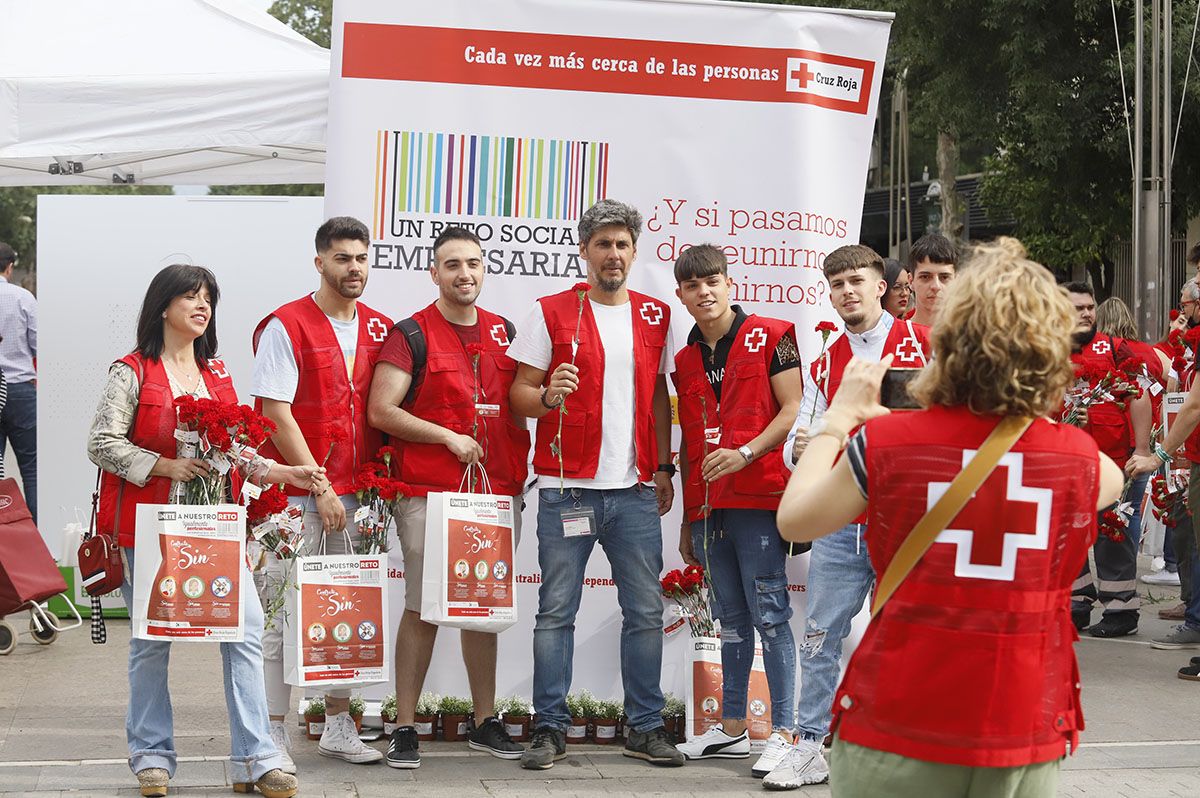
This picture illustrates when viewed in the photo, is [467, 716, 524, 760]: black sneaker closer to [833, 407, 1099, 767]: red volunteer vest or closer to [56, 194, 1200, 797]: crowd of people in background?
[56, 194, 1200, 797]: crowd of people in background

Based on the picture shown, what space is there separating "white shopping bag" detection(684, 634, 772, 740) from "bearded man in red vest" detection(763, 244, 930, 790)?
1.17 ft

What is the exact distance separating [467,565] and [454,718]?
0.92 meters

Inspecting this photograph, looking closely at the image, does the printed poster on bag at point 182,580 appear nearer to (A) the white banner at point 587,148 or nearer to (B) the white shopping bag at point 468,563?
(B) the white shopping bag at point 468,563

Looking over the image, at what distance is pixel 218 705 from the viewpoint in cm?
672

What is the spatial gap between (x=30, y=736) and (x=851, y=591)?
3.40 metres

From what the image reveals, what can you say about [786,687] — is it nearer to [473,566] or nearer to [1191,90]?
[473,566]

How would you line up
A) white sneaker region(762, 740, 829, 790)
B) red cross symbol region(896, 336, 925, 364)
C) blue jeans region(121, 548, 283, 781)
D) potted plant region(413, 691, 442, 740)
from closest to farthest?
1. blue jeans region(121, 548, 283, 781)
2. red cross symbol region(896, 336, 925, 364)
3. white sneaker region(762, 740, 829, 790)
4. potted plant region(413, 691, 442, 740)

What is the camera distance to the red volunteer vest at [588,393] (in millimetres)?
5707

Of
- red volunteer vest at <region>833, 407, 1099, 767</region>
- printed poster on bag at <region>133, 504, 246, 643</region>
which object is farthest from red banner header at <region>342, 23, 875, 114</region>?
red volunteer vest at <region>833, 407, 1099, 767</region>

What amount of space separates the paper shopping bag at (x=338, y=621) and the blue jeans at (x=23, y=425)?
4405mm

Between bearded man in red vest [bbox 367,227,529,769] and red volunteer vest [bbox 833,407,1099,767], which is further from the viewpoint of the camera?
bearded man in red vest [bbox 367,227,529,769]

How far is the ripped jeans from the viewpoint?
5.67 meters

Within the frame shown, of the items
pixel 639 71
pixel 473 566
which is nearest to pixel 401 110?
pixel 639 71

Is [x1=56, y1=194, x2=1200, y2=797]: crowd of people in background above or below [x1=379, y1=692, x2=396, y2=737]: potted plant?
above
